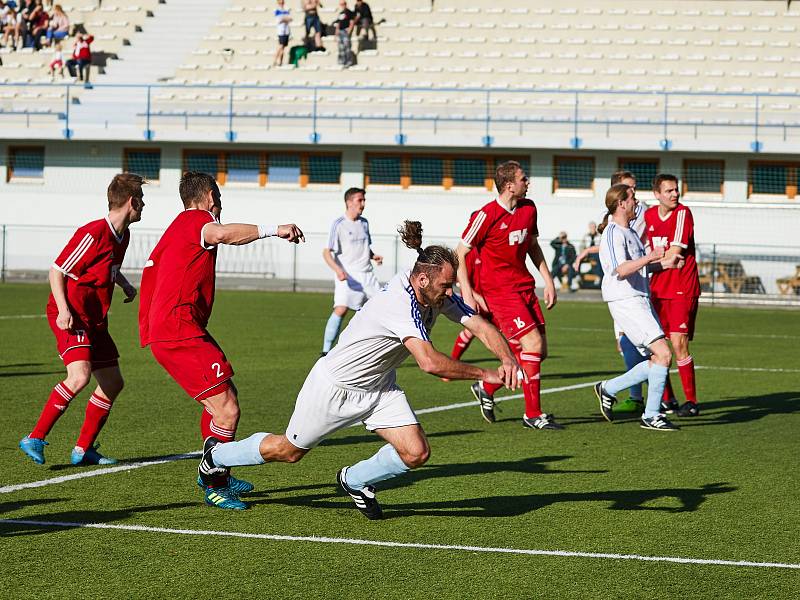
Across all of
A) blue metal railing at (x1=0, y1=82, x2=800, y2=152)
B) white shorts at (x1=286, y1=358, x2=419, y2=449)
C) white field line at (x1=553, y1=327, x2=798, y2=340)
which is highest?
blue metal railing at (x1=0, y1=82, x2=800, y2=152)

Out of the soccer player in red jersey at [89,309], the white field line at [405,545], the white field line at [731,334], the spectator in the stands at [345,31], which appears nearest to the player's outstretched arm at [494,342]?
the white field line at [405,545]

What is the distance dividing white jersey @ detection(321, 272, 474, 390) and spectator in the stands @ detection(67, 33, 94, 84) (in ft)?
110

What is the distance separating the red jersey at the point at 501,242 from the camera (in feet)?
34.0

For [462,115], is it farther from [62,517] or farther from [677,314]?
[62,517]

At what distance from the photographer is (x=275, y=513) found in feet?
22.4

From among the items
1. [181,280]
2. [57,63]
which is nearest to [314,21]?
[57,63]

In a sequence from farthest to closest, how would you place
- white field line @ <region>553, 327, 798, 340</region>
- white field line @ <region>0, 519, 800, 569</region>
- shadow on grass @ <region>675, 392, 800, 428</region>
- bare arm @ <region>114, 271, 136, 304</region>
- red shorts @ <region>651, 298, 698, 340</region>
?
1. white field line @ <region>553, 327, 798, 340</region>
2. red shorts @ <region>651, 298, 698, 340</region>
3. shadow on grass @ <region>675, 392, 800, 428</region>
4. bare arm @ <region>114, 271, 136, 304</region>
5. white field line @ <region>0, 519, 800, 569</region>

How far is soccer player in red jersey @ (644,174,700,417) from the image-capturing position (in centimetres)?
1104

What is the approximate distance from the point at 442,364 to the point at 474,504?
153 centimetres

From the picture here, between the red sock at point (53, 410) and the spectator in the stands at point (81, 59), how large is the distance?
1235 inches

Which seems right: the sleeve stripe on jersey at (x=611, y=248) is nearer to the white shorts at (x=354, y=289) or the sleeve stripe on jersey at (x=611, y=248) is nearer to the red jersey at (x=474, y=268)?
the red jersey at (x=474, y=268)

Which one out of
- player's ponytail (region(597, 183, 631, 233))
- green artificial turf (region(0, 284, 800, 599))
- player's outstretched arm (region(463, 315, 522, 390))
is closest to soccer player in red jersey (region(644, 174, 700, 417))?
green artificial turf (region(0, 284, 800, 599))

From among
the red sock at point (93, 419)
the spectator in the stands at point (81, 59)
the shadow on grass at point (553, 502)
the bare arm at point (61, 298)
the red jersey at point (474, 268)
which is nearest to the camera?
the shadow on grass at point (553, 502)

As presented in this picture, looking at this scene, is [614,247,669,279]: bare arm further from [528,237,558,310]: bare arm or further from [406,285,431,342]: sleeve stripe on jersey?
[406,285,431,342]: sleeve stripe on jersey
